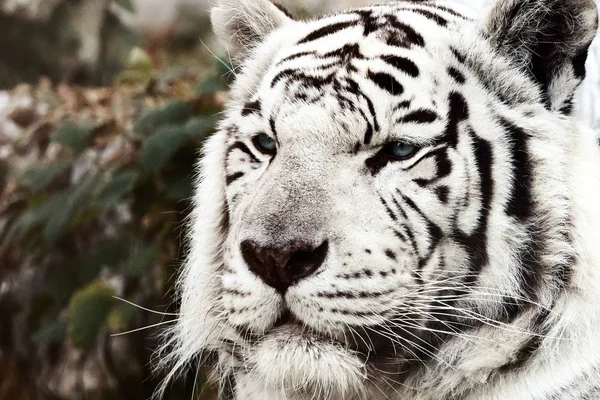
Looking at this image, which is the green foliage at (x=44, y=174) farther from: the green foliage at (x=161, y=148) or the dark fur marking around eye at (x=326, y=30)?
the dark fur marking around eye at (x=326, y=30)

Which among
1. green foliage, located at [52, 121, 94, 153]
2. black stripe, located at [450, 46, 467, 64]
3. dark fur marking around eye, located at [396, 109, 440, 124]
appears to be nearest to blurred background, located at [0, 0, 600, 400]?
green foliage, located at [52, 121, 94, 153]

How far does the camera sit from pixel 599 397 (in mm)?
1354

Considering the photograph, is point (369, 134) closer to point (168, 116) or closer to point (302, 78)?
point (302, 78)

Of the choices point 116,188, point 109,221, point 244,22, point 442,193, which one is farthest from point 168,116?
point 442,193

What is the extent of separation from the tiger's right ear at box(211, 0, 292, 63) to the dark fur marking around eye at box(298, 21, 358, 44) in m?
0.16

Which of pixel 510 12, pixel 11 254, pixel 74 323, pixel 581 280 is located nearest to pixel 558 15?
pixel 510 12

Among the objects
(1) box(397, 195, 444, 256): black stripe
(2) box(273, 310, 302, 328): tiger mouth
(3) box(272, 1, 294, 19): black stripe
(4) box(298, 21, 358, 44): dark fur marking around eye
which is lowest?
(2) box(273, 310, 302, 328): tiger mouth

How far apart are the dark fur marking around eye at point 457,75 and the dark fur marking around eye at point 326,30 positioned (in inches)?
10.4

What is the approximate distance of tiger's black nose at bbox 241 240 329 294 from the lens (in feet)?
4.16

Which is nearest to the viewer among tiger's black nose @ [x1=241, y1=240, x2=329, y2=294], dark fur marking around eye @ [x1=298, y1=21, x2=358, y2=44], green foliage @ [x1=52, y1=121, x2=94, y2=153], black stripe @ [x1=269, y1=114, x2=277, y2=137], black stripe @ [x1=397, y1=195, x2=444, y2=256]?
tiger's black nose @ [x1=241, y1=240, x2=329, y2=294]

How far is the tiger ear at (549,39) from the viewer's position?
142 centimetres

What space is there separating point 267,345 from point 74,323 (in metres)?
1.28

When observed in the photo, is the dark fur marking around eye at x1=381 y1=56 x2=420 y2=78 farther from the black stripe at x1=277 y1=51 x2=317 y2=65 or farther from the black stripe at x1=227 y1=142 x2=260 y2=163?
the black stripe at x1=227 y1=142 x2=260 y2=163

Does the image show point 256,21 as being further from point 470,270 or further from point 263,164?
point 470,270
